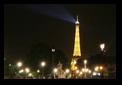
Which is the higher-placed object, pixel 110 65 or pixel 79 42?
pixel 79 42

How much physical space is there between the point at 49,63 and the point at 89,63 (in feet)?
193

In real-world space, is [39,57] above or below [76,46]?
below

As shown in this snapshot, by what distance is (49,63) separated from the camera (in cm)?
9162

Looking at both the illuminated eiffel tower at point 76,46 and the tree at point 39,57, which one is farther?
the illuminated eiffel tower at point 76,46

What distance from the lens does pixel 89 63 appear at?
488 ft

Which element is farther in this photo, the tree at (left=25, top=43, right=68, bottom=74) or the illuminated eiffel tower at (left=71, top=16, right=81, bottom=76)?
the illuminated eiffel tower at (left=71, top=16, right=81, bottom=76)

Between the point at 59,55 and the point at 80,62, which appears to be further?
the point at 80,62

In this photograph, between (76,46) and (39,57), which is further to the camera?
(76,46)
